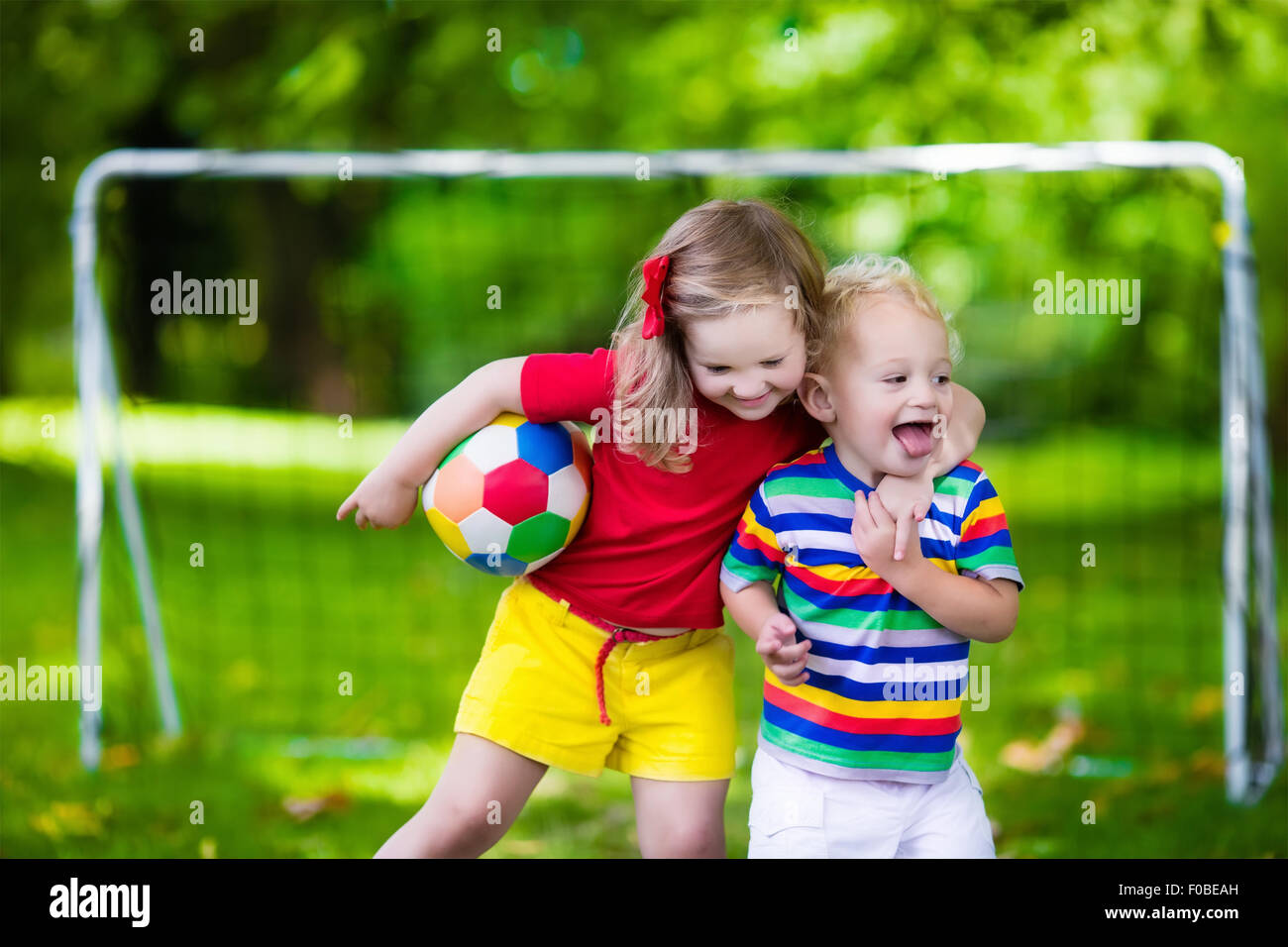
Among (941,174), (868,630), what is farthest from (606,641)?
(941,174)

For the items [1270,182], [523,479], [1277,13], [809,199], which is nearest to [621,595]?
[523,479]

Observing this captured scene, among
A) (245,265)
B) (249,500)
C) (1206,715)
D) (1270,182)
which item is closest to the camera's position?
(1206,715)

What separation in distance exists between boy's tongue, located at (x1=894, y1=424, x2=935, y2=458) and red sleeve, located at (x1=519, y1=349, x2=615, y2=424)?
62 cm

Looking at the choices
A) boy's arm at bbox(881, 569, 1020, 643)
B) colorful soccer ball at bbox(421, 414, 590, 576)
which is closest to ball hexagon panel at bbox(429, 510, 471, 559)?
colorful soccer ball at bbox(421, 414, 590, 576)

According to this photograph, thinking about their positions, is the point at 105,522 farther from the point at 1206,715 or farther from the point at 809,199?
the point at 1206,715

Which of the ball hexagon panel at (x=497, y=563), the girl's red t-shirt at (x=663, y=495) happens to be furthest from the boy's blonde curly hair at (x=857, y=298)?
Result: the ball hexagon panel at (x=497, y=563)

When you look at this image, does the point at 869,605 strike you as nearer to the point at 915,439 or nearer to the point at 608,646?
the point at 915,439

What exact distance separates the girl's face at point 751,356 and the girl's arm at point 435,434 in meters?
0.47

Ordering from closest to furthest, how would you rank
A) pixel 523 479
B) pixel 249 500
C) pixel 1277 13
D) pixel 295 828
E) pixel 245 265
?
pixel 523 479 < pixel 295 828 < pixel 1277 13 < pixel 249 500 < pixel 245 265

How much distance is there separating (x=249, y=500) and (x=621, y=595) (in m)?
6.79

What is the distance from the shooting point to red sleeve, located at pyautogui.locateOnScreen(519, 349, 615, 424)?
2.70 meters

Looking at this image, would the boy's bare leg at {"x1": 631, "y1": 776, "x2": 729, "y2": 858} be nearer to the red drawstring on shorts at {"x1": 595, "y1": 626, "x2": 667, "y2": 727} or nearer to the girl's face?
the red drawstring on shorts at {"x1": 595, "y1": 626, "x2": 667, "y2": 727}

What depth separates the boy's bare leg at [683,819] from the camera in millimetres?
2834

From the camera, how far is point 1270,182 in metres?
10.4
